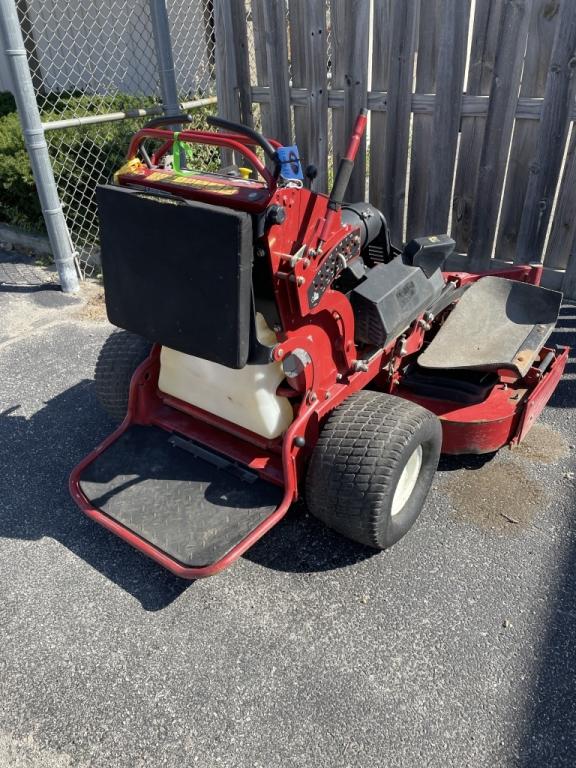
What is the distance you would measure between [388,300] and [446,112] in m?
2.23

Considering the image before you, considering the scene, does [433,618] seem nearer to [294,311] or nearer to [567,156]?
[294,311]

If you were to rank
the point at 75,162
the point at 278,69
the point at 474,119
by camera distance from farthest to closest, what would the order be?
the point at 75,162
the point at 278,69
the point at 474,119

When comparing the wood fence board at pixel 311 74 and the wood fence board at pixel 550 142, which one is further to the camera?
the wood fence board at pixel 311 74

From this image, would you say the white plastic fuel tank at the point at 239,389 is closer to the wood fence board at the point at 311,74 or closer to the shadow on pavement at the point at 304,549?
the shadow on pavement at the point at 304,549

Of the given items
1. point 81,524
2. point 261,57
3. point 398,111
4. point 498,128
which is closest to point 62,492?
point 81,524

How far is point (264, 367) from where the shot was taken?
2.54 meters

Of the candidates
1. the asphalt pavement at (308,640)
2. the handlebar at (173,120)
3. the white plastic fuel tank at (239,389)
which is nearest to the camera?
the asphalt pavement at (308,640)

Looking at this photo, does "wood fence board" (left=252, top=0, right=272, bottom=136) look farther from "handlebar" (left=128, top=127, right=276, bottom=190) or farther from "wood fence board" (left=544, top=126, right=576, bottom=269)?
"handlebar" (left=128, top=127, right=276, bottom=190)

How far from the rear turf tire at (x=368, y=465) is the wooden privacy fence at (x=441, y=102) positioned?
2.32 m

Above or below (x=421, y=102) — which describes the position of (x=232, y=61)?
above

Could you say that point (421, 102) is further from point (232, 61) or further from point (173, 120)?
point (173, 120)

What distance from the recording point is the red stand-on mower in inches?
87.7

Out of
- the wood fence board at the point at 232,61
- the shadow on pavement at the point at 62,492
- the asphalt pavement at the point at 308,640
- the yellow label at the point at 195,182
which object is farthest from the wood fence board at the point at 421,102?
the shadow on pavement at the point at 62,492

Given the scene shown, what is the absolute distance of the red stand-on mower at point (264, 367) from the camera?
7.31 feet
